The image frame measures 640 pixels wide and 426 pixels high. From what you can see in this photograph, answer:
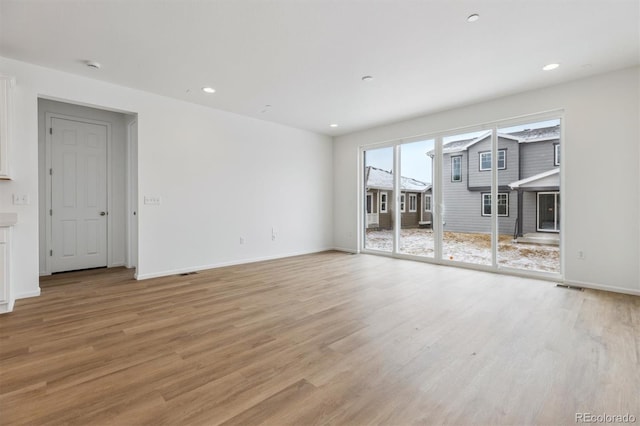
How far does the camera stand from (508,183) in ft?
15.5

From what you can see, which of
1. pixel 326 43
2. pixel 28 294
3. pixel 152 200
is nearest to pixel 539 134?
pixel 326 43

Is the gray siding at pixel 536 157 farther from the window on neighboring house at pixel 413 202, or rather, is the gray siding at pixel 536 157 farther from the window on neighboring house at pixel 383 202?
the window on neighboring house at pixel 383 202

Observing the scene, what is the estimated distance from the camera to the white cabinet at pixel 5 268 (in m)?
2.91

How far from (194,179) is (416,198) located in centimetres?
430

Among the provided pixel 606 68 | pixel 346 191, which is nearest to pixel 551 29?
pixel 606 68

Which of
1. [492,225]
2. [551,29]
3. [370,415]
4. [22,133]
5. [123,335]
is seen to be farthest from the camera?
[492,225]

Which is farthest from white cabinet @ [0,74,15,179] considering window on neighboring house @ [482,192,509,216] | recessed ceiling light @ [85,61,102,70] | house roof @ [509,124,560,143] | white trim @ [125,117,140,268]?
house roof @ [509,124,560,143]

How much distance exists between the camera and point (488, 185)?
493 centimetres

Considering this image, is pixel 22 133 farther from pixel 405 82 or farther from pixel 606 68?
pixel 606 68

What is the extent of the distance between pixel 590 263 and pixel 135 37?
6197mm

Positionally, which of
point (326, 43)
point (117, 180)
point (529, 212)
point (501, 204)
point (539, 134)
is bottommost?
point (529, 212)

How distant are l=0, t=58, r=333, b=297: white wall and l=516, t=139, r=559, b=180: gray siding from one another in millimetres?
4128

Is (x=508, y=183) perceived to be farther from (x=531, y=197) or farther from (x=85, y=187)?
(x=85, y=187)

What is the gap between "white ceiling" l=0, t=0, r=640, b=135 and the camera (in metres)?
2.54
